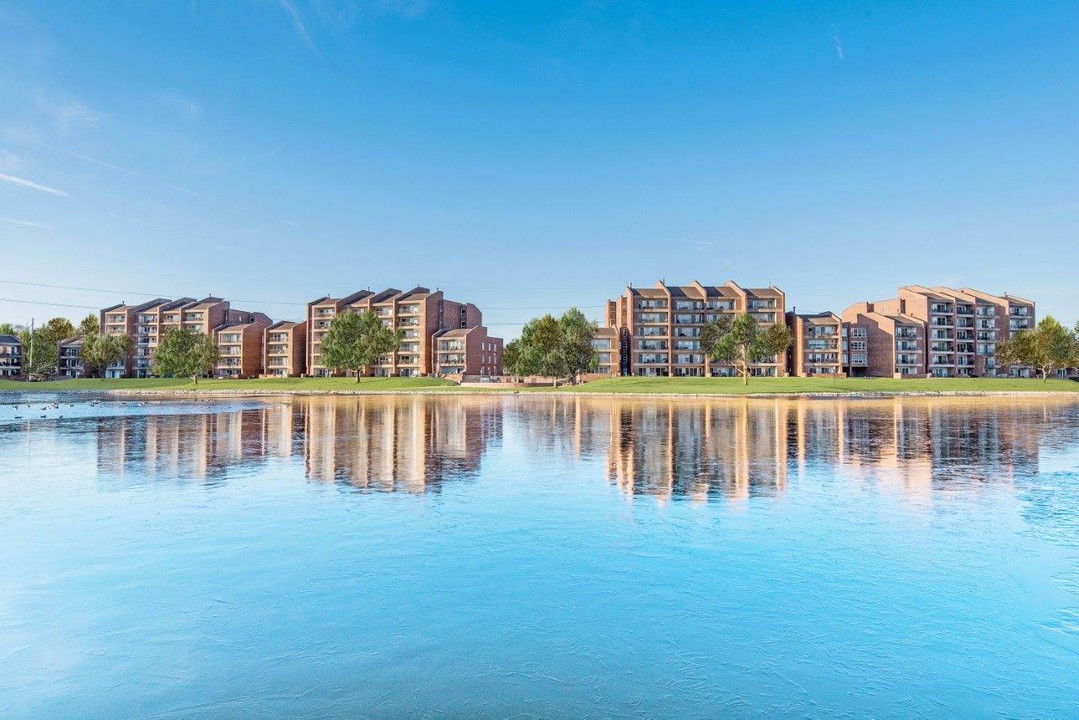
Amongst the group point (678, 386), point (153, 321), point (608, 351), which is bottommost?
point (678, 386)

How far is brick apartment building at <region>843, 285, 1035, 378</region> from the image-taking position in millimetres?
141875

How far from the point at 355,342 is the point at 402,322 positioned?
3495 cm

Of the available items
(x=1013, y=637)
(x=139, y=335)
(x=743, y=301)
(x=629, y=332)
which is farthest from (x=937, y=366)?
(x=139, y=335)

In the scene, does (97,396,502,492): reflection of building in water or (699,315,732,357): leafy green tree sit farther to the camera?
(699,315,732,357): leafy green tree

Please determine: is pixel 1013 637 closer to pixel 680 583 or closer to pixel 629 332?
pixel 680 583

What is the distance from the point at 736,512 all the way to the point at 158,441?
79.0 ft

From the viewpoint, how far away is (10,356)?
6954 inches

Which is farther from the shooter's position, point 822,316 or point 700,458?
point 822,316

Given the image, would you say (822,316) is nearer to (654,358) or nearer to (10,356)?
(654,358)

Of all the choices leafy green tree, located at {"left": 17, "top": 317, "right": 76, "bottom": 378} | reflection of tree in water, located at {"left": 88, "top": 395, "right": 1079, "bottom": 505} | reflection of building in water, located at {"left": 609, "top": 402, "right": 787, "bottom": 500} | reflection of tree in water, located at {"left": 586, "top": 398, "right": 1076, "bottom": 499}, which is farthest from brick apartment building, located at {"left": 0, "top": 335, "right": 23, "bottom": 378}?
reflection of building in water, located at {"left": 609, "top": 402, "right": 787, "bottom": 500}

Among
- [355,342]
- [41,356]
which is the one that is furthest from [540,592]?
[41,356]

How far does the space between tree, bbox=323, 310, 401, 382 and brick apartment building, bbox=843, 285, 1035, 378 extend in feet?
325

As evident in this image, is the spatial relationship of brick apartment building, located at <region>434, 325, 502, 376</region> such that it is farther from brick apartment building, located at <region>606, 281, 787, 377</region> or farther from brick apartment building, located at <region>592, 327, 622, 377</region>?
brick apartment building, located at <region>606, 281, 787, 377</region>

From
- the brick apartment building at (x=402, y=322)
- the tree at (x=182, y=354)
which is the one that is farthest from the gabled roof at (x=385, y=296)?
the tree at (x=182, y=354)
